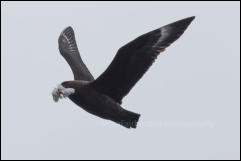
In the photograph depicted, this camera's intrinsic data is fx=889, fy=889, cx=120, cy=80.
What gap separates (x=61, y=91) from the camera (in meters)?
15.0

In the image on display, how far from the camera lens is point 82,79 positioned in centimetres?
1638

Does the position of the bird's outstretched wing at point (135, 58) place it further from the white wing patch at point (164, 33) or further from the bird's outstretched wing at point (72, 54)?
the bird's outstretched wing at point (72, 54)

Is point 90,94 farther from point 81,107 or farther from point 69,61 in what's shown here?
point 69,61

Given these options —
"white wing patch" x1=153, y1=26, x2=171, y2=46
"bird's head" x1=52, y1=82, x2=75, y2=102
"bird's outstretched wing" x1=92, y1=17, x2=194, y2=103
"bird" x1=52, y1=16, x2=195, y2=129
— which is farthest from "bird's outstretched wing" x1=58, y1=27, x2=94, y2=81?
"white wing patch" x1=153, y1=26, x2=171, y2=46

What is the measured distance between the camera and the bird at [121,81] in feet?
46.1

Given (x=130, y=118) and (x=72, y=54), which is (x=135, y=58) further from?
(x=72, y=54)

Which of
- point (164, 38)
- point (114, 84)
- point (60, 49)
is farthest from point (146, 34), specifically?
point (60, 49)

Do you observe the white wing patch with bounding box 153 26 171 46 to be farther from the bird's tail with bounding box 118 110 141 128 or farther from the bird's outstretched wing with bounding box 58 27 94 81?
the bird's outstretched wing with bounding box 58 27 94 81

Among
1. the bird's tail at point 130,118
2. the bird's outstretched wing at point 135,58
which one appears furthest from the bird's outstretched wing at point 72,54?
the bird's tail at point 130,118

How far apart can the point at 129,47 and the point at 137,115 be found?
50.5 inches

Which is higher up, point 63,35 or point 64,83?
point 63,35

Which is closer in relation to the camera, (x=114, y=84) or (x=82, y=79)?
(x=114, y=84)

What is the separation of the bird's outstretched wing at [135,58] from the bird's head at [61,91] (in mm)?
423

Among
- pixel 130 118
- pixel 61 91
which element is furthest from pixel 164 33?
pixel 61 91
